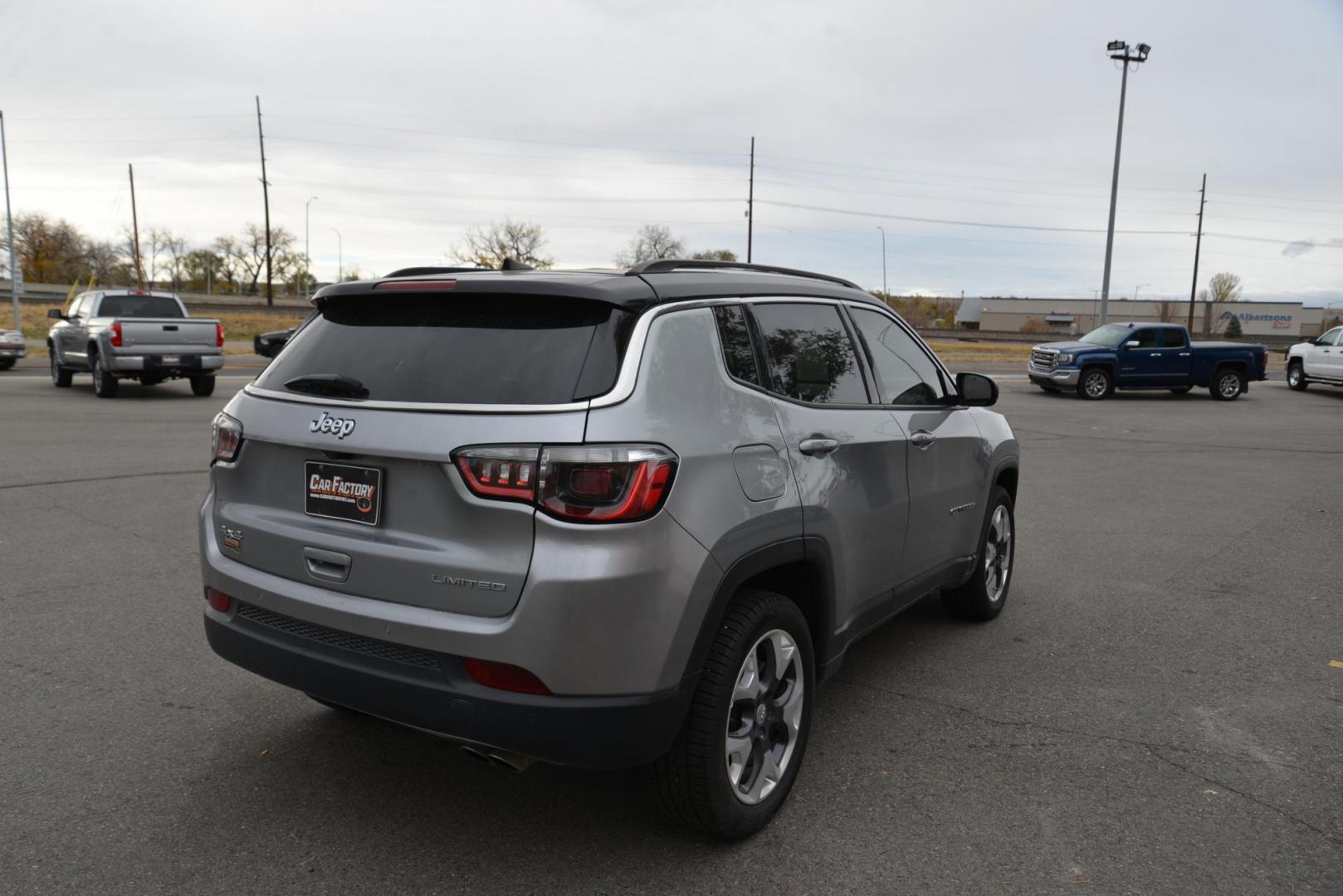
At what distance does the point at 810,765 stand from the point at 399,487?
1872 mm

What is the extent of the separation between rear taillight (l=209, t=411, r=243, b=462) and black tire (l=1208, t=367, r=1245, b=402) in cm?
2495

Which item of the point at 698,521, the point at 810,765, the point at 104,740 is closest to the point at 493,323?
the point at 698,521

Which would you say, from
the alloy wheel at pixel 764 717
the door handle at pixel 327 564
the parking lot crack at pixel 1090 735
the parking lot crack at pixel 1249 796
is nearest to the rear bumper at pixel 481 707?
the door handle at pixel 327 564

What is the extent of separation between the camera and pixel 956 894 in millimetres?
2875

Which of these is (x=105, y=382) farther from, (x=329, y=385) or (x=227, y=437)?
(x=329, y=385)

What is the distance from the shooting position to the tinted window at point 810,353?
11.5 ft

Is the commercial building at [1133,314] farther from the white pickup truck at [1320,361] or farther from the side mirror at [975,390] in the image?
the side mirror at [975,390]

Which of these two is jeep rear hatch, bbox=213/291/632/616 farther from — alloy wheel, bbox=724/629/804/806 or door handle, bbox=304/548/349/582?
alloy wheel, bbox=724/629/804/806

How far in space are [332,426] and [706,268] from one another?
4.64 ft

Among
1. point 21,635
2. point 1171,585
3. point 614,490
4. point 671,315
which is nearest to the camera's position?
point 614,490

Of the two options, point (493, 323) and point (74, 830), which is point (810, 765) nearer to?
point (493, 323)

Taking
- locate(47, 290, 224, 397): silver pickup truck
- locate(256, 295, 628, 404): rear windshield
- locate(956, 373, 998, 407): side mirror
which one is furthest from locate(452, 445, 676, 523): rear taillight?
locate(47, 290, 224, 397): silver pickup truck

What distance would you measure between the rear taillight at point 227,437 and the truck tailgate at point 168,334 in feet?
49.7

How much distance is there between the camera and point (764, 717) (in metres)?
3.27
